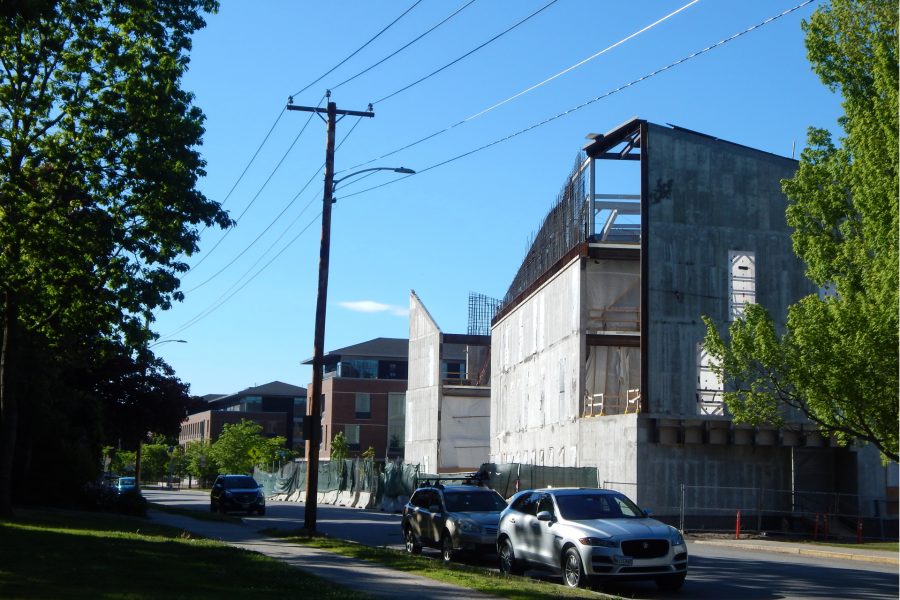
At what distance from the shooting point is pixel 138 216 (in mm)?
26203


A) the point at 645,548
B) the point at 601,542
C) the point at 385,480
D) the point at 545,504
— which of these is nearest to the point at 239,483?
the point at 385,480

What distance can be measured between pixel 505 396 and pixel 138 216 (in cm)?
3736

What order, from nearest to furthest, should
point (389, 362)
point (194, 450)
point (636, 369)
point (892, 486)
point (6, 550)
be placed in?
point (6, 550) → point (892, 486) → point (636, 369) → point (389, 362) → point (194, 450)

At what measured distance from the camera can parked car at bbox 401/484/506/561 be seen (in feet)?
70.2

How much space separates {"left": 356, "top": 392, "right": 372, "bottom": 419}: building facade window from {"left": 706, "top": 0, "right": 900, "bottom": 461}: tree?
76.4m

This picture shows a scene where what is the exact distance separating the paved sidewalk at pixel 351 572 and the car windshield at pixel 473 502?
2861 millimetres

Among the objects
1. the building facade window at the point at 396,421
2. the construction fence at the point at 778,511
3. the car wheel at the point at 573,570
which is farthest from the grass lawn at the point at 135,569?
the building facade window at the point at 396,421

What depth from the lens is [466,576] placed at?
1688 cm

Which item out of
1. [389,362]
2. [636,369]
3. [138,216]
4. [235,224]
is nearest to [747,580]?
[235,224]

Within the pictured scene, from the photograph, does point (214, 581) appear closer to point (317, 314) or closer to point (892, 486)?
point (317, 314)

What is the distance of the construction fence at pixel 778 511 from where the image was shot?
123ft

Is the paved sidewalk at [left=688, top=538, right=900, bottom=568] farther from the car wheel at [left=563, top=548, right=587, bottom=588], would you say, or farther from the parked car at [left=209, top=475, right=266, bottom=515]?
the parked car at [left=209, top=475, right=266, bottom=515]

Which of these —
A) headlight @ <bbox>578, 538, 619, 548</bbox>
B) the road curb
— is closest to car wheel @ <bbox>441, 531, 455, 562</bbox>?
headlight @ <bbox>578, 538, 619, 548</bbox>

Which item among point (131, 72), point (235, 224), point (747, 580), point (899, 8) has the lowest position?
point (747, 580)
